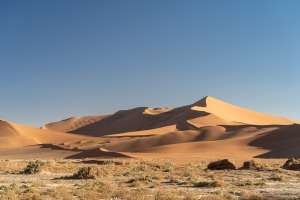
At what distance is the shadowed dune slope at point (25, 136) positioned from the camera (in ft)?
291

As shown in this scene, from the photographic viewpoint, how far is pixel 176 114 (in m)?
118

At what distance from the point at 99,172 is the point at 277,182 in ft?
30.5

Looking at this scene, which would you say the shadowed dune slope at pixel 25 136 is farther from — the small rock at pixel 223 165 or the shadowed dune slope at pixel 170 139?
the small rock at pixel 223 165

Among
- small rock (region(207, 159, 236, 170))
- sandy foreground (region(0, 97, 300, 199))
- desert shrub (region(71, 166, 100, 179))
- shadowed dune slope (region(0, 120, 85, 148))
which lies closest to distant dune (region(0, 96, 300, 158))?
shadowed dune slope (region(0, 120, 85, 148))

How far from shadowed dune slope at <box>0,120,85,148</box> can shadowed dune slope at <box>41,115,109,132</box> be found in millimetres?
50808

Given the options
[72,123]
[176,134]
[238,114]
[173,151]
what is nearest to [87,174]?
[173,151]

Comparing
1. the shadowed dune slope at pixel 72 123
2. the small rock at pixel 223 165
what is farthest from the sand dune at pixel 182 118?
the small rock at pixel 223 165

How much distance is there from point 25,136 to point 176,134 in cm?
3817

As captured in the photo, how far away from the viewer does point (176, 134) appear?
72.5m

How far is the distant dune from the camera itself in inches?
2131

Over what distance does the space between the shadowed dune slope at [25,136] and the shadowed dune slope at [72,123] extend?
50.8 m

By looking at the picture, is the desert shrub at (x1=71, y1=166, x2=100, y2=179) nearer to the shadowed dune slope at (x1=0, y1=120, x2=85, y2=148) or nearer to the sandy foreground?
the sandy foreground

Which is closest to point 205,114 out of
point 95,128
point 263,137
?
point 263,137

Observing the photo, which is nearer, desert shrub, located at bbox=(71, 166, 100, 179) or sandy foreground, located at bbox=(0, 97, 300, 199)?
sandy foreground, located at bbox=(0, 97, 300, 199)
